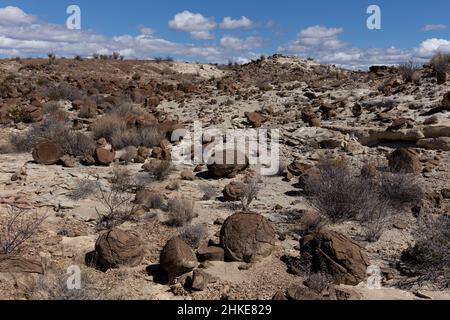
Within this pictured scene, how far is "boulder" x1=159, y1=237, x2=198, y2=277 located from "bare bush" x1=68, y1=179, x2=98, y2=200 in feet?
9.68

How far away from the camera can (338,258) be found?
486 cm

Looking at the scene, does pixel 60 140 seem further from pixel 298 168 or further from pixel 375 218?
pixel 375 218

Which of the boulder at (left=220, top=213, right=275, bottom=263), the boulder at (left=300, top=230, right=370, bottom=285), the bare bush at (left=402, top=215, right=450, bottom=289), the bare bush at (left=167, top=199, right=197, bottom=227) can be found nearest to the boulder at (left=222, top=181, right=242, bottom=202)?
the bare bush at (left=167, top=199, right=197, bottom=227)

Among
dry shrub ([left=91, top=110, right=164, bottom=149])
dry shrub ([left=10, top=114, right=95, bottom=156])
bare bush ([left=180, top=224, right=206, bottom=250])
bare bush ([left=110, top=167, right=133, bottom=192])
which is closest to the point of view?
bare bush ([left=180, top=224, right=206, bottom=250])

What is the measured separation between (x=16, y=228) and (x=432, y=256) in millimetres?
5266

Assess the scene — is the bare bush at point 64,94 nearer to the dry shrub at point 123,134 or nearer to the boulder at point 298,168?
the dry shrub at point 123,134

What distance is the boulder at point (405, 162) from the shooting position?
336 inches

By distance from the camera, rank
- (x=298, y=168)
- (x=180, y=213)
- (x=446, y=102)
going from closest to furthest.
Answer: (x=180, y=213) → (x=298, y=168) → (x=446, y=102)

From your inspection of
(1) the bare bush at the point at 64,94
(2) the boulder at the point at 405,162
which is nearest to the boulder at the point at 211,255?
(2) the boulder at the point at 405,162

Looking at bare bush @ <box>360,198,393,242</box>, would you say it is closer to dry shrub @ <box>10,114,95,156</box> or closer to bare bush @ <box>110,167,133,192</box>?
bare bush @ <box>110,167,133,192</box>

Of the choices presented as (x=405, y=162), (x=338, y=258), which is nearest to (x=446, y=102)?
(x=405, y=162)

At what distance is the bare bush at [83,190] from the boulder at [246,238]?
10.1 feet

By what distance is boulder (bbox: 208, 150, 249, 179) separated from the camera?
8.81 metres
